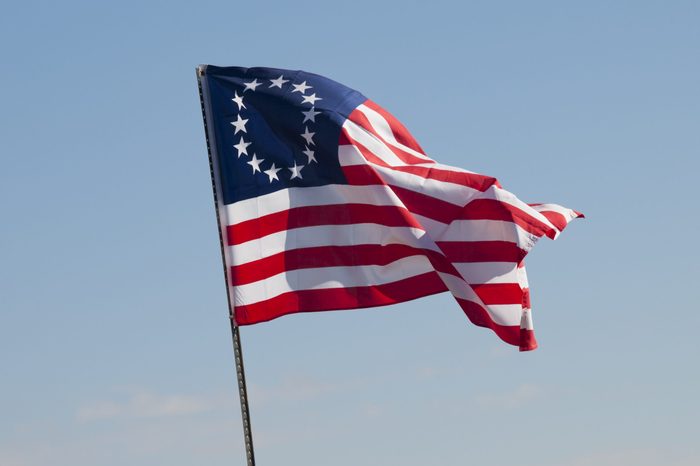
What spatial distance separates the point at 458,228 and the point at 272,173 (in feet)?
11.8

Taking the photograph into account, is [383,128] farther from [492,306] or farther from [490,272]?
[492,306]

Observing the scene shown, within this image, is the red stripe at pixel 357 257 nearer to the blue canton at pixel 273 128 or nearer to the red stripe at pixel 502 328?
the red stripe at pixel 502 328

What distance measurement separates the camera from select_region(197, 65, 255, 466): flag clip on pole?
26.8 meters

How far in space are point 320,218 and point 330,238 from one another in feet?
1.39

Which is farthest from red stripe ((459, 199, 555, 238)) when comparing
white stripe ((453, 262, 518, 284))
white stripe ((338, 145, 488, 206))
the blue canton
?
the blue canton

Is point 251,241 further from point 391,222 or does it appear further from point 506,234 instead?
point 506,234

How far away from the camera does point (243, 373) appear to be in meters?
27.0

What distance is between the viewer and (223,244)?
28.4 m

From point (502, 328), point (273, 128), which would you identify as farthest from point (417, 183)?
point (502, 328)

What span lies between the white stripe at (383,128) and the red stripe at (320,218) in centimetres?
179

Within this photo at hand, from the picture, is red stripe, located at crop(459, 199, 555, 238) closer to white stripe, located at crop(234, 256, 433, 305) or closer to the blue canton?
white stripe, located at crop(234, 256, 433, 305)

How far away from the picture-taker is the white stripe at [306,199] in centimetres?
2883

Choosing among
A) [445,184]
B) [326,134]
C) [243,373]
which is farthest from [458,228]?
[243,373]

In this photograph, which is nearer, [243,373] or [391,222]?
[243,373]
